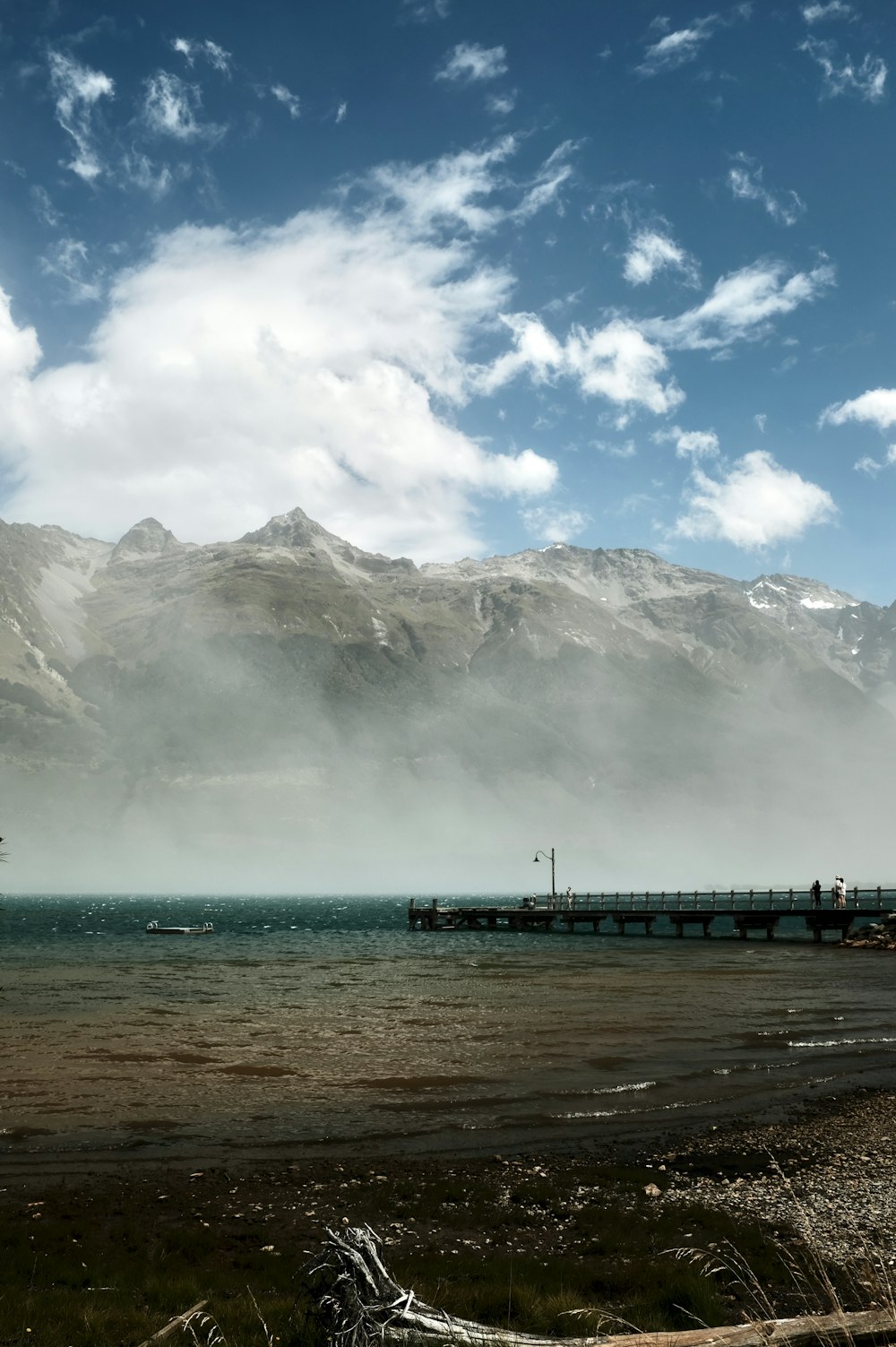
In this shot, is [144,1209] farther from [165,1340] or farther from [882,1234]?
[882,1234]

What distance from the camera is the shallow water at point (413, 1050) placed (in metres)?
19.1

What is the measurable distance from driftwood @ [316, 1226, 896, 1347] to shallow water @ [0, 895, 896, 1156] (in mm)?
11091

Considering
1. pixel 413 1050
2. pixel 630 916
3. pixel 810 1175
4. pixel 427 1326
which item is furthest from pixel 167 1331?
pixel 630 916

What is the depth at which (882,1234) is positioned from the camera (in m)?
11.9

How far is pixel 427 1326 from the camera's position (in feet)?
22.6

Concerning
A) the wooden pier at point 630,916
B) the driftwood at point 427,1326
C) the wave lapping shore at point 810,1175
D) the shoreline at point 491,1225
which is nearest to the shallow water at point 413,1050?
the shoreline at point 491,1225

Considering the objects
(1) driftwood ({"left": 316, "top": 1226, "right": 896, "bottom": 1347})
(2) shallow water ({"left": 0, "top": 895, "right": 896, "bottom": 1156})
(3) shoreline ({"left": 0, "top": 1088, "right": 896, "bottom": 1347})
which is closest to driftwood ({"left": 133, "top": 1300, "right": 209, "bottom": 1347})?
(3) shoreline ({"left": 0, "top": 1088, "right": 896, "bottom": 1347})

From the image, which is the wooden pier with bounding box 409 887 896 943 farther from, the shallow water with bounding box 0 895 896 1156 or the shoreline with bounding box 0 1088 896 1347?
the shoreline with bounding box 0 1088 896 1347

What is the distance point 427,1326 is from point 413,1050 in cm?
2223

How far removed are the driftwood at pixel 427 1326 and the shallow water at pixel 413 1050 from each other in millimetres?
11091

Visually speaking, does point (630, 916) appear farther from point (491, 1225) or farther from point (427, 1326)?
point (427, 1326)

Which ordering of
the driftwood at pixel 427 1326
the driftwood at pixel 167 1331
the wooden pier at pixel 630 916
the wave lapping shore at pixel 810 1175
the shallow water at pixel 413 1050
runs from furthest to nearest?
the wooden pier at pixel 630 916
the shallow water at pixel 413 1050
the wave lapping shore at pixel 810 1175
the driftwood at pixel 167 1331
the driftwood at pixel 427 1326

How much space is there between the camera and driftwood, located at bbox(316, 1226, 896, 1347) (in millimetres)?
6648

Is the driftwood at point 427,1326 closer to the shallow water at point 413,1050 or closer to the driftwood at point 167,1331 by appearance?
the driftwood at point 167,1331
